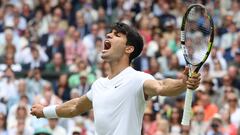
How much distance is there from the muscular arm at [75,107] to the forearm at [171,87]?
1221mm

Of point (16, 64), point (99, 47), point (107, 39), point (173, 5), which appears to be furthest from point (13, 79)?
point (107, 39)

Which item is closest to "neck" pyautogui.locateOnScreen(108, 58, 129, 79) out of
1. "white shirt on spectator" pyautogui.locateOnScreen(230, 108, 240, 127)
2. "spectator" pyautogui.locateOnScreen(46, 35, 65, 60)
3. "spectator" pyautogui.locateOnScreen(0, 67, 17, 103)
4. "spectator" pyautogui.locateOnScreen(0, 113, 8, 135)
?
"spectator" pyautogui.locateOnScreen(0, 113, 8, 135)

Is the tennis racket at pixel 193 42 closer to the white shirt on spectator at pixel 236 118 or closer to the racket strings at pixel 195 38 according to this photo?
the racket strings at pixel 195 38

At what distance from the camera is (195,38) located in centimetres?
789

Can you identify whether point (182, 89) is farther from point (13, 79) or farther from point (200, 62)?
point (13, 79)

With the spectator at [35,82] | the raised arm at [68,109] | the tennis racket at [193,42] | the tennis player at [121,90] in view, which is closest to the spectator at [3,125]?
the spectator at [35,82]

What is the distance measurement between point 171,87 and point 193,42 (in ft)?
2.52

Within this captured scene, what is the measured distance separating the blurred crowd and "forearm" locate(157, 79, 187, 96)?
601 centimetres

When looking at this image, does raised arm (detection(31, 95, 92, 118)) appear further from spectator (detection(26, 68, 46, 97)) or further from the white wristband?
spectator (detection(26, 68, 46, 97))

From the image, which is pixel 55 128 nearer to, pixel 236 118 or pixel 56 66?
pixel 236 118

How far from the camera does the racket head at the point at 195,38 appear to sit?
731 centimetres

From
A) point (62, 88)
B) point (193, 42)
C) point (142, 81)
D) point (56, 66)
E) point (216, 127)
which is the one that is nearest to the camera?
point (142, 81)

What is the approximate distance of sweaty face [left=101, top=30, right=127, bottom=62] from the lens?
25.6 ft

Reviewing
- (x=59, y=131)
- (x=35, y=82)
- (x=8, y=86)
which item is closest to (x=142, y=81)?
(x=59, y=131)
